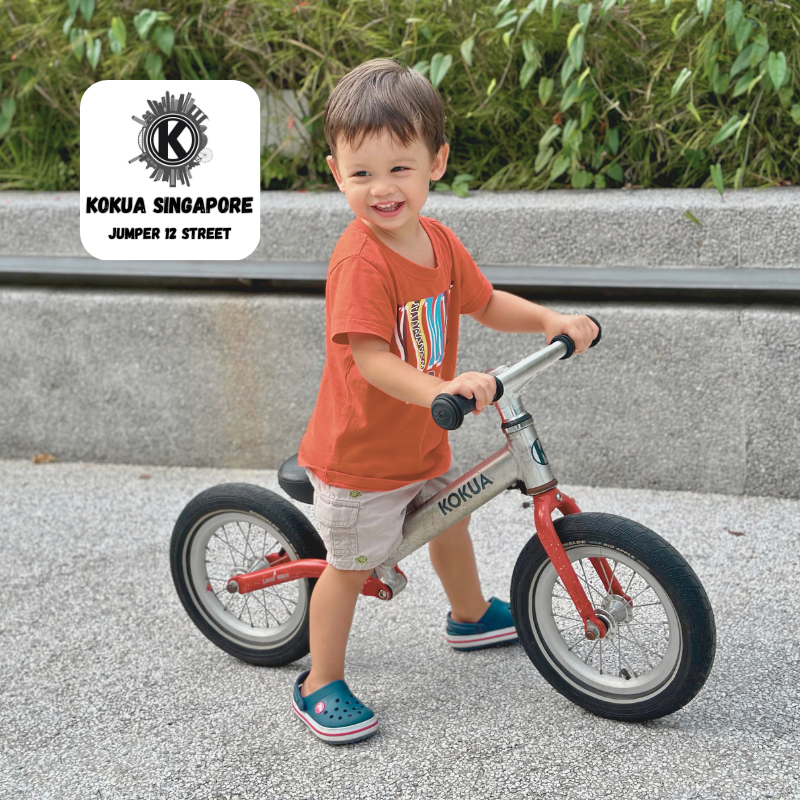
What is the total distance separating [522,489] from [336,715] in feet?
2.16

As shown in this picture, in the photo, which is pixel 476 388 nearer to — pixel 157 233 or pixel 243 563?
pixel 243 563

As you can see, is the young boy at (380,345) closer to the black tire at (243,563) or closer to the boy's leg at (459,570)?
the boy's leg at (459,570)

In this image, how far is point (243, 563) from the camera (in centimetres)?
271

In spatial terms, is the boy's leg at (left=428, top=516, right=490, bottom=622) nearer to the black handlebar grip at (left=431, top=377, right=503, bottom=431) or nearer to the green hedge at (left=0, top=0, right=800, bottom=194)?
the black handlebar grip at (left=431, top=377, right=503, bottom=431)

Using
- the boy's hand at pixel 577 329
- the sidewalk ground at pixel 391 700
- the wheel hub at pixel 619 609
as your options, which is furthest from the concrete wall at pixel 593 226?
the wheel hub at pixel 619 609

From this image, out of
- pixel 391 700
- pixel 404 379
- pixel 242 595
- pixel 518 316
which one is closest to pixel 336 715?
pixel 391 700

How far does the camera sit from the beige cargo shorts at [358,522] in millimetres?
2088

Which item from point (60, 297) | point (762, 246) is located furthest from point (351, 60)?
point (762, 246)

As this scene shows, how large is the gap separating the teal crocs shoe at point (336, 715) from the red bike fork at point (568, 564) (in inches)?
21.1

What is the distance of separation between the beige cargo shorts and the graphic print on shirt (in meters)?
0.29

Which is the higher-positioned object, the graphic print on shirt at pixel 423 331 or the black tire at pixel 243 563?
the graphic print on shirt at pixel 423 331

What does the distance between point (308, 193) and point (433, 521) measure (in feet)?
7.05

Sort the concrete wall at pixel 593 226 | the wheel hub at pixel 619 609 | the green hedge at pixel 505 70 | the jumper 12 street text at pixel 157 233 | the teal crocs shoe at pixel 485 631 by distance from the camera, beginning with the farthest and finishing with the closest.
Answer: the jumper 12 street text at pixel 157 233 → the green hedge at pixel 505 70 → the concrete wall at pixel 593 226 → the teal crocs shoe at pixel 485 631 → the wheel hub at pixel 619 609

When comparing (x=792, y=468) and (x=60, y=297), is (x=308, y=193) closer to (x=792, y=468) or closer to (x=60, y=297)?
(x=60, y=297)
